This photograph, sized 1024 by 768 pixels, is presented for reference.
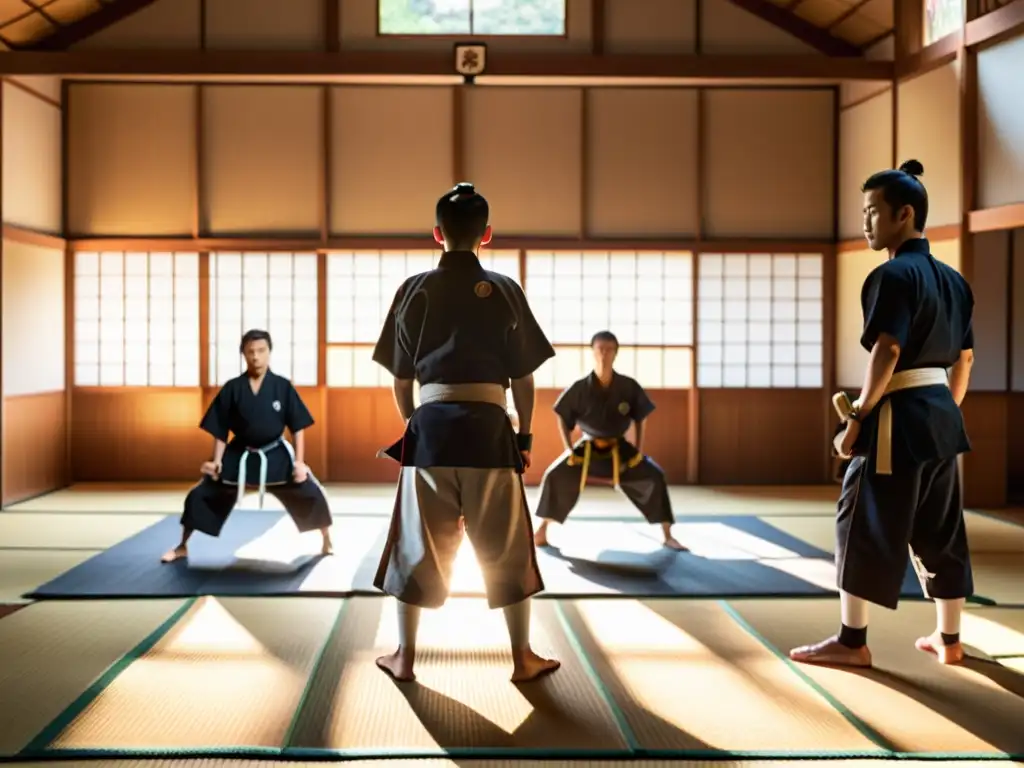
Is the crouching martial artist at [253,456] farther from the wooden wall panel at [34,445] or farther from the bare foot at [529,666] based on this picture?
the wooden wall panel at [34,445]

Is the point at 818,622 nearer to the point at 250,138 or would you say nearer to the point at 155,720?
the point at 155,720

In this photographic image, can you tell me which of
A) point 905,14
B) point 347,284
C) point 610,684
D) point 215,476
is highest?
point 905,14

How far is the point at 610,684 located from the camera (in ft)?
9.44

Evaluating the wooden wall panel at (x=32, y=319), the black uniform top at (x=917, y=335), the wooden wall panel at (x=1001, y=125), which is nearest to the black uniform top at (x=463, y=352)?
the black uniform top at (x=917, y=335)

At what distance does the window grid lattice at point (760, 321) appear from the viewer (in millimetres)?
7758

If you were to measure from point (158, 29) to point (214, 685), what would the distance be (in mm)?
6075

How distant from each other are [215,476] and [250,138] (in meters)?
3.85

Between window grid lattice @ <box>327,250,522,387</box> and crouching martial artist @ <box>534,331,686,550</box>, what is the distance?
2895mm

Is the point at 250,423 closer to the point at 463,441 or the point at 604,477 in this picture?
the point at 604,477

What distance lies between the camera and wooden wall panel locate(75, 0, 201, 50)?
24.5ft

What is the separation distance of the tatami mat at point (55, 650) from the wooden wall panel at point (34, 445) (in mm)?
3110

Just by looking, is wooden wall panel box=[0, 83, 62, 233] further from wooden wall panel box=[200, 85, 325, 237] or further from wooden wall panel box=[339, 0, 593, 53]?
A: wooden wall panel box=[339, 0, 593, 53]

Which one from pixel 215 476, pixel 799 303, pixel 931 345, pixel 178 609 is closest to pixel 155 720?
pixel 178 609

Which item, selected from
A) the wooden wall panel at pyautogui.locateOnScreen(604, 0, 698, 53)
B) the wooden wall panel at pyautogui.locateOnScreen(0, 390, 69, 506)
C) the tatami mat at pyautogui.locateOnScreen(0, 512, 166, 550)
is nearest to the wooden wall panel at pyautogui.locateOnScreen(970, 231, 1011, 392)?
the wooden wall panel at pyautogui.locateOnScreen(604, 0, 698, 53)
